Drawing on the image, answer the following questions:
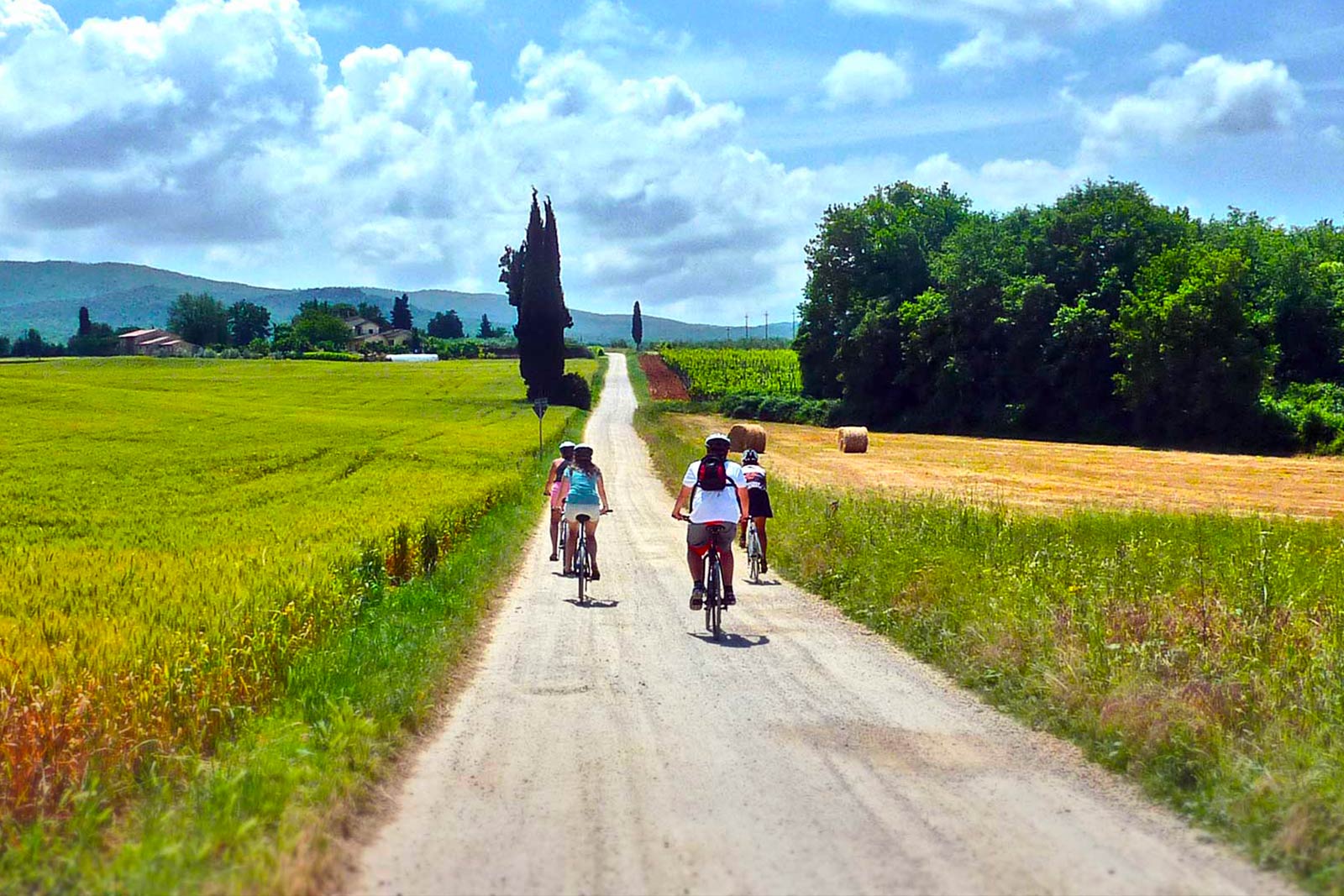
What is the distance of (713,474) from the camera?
11.9 m

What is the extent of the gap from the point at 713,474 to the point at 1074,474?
28.5 metres

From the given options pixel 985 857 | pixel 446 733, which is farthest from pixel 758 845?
pixel 446 733

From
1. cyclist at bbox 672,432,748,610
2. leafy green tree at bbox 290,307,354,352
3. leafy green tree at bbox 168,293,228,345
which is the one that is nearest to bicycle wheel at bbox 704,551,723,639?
cyclist at bbox 672,432,748,610

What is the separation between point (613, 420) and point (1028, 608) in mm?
62358

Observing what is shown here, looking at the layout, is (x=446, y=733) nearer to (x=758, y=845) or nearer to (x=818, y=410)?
(x=758, y=845)

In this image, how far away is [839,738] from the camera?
7367mm

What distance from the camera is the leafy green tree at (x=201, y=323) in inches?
7288

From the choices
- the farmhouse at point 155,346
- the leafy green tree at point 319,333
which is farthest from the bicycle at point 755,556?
the leafy green tree at point 319,333

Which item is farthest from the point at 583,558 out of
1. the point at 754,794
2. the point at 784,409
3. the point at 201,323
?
the point at 201,323

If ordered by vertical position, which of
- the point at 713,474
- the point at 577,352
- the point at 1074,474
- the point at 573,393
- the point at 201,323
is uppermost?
the point at 201,323

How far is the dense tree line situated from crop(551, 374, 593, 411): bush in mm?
15960

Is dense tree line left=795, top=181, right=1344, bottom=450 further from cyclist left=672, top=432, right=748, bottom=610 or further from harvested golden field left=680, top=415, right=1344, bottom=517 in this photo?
cyclist left=672, top=432, right=748, bottom=610

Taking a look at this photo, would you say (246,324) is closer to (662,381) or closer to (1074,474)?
(662,381)

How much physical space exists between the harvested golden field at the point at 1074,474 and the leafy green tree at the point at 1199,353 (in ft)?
11.7
